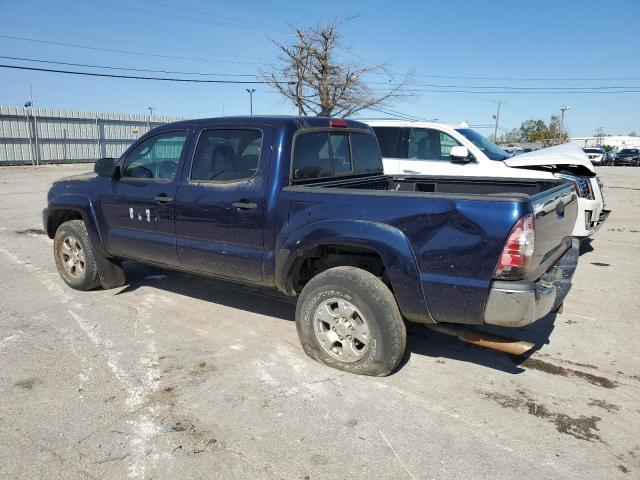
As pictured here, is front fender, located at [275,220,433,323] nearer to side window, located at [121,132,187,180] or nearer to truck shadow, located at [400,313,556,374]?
truck shadow, located at [400,313,556,374]

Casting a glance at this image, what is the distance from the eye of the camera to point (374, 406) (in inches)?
127

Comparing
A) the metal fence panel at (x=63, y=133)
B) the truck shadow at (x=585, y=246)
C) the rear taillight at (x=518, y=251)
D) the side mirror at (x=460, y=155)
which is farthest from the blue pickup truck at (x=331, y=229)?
the metal fence panel at (x=63, y=133)

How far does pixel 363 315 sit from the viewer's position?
136 inches

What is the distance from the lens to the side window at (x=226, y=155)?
4.02m

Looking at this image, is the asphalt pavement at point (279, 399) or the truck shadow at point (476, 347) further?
the truck shadow at point (476, 347)

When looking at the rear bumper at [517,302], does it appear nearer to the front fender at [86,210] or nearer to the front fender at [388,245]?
the front fender at [388,245]

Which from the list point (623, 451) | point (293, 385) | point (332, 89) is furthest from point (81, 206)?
point (332, 89)

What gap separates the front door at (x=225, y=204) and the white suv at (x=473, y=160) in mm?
3630

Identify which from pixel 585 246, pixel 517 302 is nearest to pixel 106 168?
→ pixel 517 302

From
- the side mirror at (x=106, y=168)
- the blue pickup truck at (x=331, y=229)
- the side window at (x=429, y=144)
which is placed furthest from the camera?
the side window at (x=429, y=144)

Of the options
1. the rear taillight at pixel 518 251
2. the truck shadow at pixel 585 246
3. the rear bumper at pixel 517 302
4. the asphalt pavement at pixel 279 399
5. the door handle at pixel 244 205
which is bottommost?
the asphalt pavement at pixel 279 399

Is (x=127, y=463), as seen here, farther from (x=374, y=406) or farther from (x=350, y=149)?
(x=350, y=149)

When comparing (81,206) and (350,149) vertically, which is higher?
(350,149)

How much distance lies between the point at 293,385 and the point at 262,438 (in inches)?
25.3
